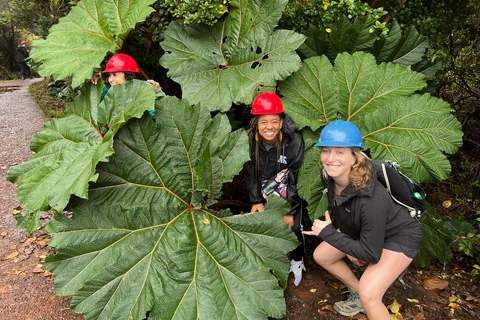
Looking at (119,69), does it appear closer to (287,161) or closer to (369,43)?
(287,161)

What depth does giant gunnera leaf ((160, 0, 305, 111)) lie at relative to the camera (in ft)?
9.56

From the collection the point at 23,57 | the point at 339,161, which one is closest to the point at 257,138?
the point at 339,161

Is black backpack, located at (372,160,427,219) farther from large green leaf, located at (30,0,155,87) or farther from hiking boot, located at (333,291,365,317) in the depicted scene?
large green leaf, located at (30,0,155,87)

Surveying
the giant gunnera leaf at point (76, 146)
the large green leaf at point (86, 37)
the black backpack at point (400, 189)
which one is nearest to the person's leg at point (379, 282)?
the black backpack at point (400, 189)

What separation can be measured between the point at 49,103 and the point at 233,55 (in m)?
7.88

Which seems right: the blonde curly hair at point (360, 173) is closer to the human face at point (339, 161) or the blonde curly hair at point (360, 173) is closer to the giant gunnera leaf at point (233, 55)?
the human face at point (339, 161)

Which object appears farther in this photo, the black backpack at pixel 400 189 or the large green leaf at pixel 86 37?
the large green leaf at pixel 86 37

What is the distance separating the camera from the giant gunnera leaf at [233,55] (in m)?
2.91

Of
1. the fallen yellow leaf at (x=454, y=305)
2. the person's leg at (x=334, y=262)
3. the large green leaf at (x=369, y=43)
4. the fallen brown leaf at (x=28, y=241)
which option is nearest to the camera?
the person's leg at (x=334, y=262)

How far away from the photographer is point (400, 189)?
7.18 feet

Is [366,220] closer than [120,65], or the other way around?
[366,220]

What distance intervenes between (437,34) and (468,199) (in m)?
2.03

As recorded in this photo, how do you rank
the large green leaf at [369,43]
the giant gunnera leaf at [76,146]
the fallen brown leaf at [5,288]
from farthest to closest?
the large green leaf at [369,43]
the fallen brown leaf at [5,288]
the giant gunnera leaf at [76,146]

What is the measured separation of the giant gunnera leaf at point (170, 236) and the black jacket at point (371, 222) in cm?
43
